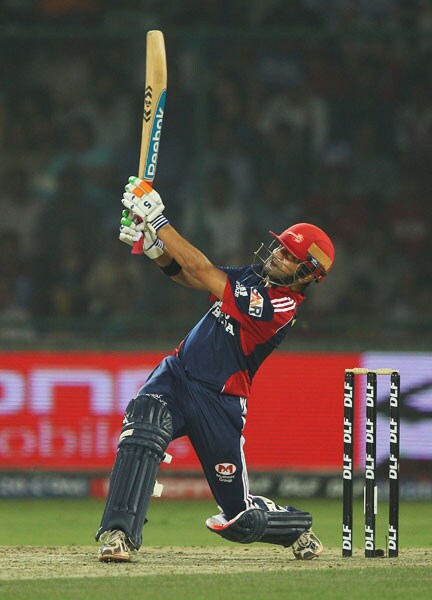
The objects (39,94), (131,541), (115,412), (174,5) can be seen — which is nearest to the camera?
(131,541)

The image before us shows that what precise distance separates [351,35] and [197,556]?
559cm

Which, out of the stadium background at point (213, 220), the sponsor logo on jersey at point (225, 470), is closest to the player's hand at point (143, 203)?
the sponsor logo on jersey at point (225, 470)

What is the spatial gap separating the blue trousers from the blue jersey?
6cm

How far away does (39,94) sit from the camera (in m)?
11.4

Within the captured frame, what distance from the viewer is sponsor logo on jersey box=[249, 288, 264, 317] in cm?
643

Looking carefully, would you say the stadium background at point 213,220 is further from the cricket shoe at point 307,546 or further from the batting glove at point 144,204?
the batting glove at point 144,204

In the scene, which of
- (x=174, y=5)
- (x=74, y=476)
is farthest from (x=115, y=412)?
(x=174, y=5)

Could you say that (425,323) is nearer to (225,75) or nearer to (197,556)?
(225,75)

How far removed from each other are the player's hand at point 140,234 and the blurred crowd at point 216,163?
4.35m

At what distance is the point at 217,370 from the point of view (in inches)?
259

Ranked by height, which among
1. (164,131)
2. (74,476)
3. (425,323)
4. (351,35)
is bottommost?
(74,476)

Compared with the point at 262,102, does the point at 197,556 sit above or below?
below

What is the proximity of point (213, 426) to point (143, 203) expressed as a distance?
3.72 feet

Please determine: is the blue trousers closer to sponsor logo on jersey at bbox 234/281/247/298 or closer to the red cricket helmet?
sponsor logo on jersey at bbox 234/281/247/298
